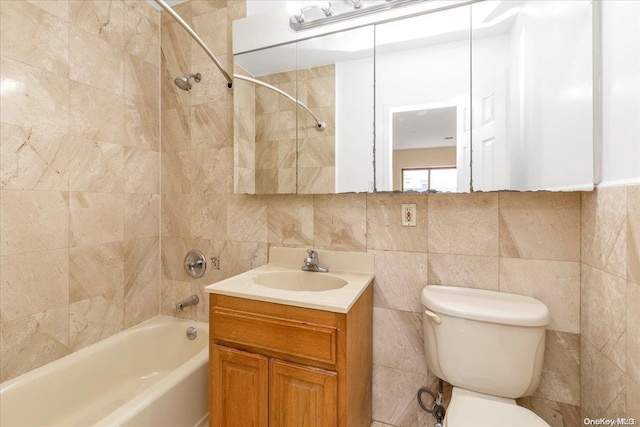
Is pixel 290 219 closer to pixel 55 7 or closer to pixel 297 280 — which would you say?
pixel 297 280

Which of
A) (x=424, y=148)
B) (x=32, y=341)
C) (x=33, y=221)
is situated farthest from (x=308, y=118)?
(x=32, y=341)

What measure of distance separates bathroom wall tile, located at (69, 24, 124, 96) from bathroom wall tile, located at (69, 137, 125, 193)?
0.34m

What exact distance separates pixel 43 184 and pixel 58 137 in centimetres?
25

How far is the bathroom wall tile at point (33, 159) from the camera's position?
Result: 1236 millimetres

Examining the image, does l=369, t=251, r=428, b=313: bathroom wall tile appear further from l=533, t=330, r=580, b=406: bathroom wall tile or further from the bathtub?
the bathtub

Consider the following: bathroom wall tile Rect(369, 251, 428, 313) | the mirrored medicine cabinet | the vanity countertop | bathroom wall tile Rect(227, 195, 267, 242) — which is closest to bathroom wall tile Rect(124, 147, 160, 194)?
bathroom wall tile Rect(227, 195, 267, 242)

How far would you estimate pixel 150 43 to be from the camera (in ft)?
6.29

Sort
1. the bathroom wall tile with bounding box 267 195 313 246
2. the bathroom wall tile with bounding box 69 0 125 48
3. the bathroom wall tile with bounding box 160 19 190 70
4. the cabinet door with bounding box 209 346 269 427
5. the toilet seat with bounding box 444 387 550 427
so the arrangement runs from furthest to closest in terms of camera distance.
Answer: the bathroom wall tile with bounding box 160 19 190 70, the bathroom wall tile with bounding box 267 195 313 246, the bathroom wall tile with bounding box 69 0 125 48, the cabinet door with bounding box 209 346 269 427, the toilet seat with bounding box 444 387 550 427

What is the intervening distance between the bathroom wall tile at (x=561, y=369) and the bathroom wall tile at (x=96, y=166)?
2399 millimetres

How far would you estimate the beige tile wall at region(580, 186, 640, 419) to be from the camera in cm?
82

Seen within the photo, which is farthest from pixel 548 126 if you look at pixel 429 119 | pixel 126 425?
pixel 126 425

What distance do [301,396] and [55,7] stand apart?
2172 mm

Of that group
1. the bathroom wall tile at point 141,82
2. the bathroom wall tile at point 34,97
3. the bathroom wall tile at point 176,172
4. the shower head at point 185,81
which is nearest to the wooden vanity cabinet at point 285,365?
the bathroom wall tile at point 176,172

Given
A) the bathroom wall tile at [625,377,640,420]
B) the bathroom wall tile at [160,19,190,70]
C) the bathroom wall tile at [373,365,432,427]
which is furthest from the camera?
the bathroom wall tile at [160,19,190,70]
